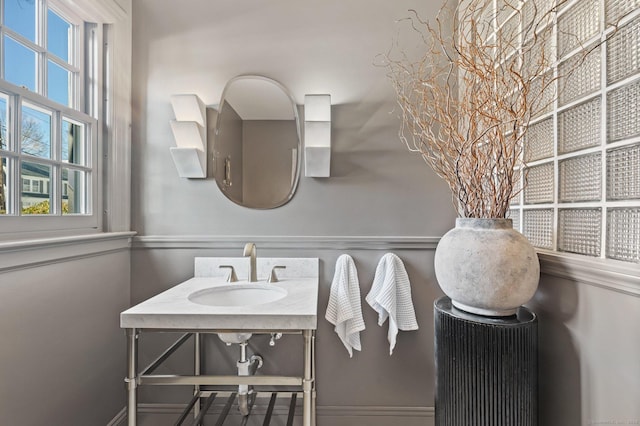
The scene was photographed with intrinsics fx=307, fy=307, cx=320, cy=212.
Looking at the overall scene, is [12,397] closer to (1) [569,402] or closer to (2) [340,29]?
(1) [569,402]

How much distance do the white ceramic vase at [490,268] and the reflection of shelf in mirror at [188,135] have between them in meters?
1.22

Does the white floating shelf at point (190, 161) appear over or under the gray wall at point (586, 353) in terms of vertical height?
over

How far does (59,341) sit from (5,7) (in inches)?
47.8

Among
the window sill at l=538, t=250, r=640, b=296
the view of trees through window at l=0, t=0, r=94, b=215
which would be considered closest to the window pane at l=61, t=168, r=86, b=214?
the view of trees through window at l=0, t=0, r=94, b=215

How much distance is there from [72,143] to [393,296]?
1.61 metres

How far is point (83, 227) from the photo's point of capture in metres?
1.39

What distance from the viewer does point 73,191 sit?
4.49 ft

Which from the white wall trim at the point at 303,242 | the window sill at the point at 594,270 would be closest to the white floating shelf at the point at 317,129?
the white wall trim at the point at 303,242

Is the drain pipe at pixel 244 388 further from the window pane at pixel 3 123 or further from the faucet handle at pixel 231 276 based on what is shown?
the window pane at pixel 3 123

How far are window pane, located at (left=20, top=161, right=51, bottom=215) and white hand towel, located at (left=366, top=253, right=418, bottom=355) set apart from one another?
1.43 meters

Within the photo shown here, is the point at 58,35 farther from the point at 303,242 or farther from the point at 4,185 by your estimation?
the point at 303,242

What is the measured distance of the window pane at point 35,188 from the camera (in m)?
1.12

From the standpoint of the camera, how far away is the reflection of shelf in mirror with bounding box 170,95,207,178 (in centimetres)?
151

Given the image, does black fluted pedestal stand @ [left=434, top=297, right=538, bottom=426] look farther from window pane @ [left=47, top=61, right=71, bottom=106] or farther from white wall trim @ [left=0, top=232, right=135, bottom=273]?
window pane @ [left=47, top=61, right=71, bottom=106]
